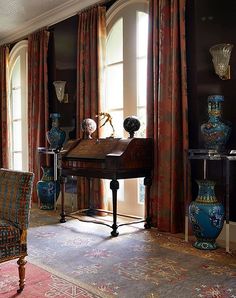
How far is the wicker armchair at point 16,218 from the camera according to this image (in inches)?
86.5

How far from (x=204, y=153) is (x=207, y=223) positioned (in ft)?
2.04

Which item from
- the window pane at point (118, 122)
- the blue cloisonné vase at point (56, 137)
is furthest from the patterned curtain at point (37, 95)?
the window pane at point (118, 122)

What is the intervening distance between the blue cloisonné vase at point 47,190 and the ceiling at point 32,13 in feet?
7.44

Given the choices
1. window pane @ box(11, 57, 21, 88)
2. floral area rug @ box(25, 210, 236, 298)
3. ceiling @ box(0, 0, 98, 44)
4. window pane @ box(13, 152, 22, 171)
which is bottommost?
floral area rug @ box(25, 210, 236, 298)

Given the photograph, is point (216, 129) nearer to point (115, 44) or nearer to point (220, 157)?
point (220, 157)

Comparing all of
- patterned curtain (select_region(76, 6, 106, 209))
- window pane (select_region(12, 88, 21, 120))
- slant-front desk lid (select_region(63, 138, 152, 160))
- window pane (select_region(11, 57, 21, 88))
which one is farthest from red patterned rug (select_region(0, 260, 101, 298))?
window pane (select_region(11, 57, 21, 88))

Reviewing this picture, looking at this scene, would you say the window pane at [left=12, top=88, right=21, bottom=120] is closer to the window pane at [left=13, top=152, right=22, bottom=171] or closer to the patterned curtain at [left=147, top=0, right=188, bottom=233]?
the window pane at [left=13, top=152, right=22, bottom=171]

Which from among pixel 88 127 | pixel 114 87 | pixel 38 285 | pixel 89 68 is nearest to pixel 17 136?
pixel 89 68

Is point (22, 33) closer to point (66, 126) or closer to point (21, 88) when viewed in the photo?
point (21, 88)

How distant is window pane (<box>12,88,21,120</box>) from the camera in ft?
21.6

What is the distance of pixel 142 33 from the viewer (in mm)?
4305

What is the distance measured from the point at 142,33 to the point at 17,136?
3.42 metres

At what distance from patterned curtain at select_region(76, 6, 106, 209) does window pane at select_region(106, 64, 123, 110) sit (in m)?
0.21

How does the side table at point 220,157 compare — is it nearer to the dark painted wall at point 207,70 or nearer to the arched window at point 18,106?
the dark painted wall at point 207,70
